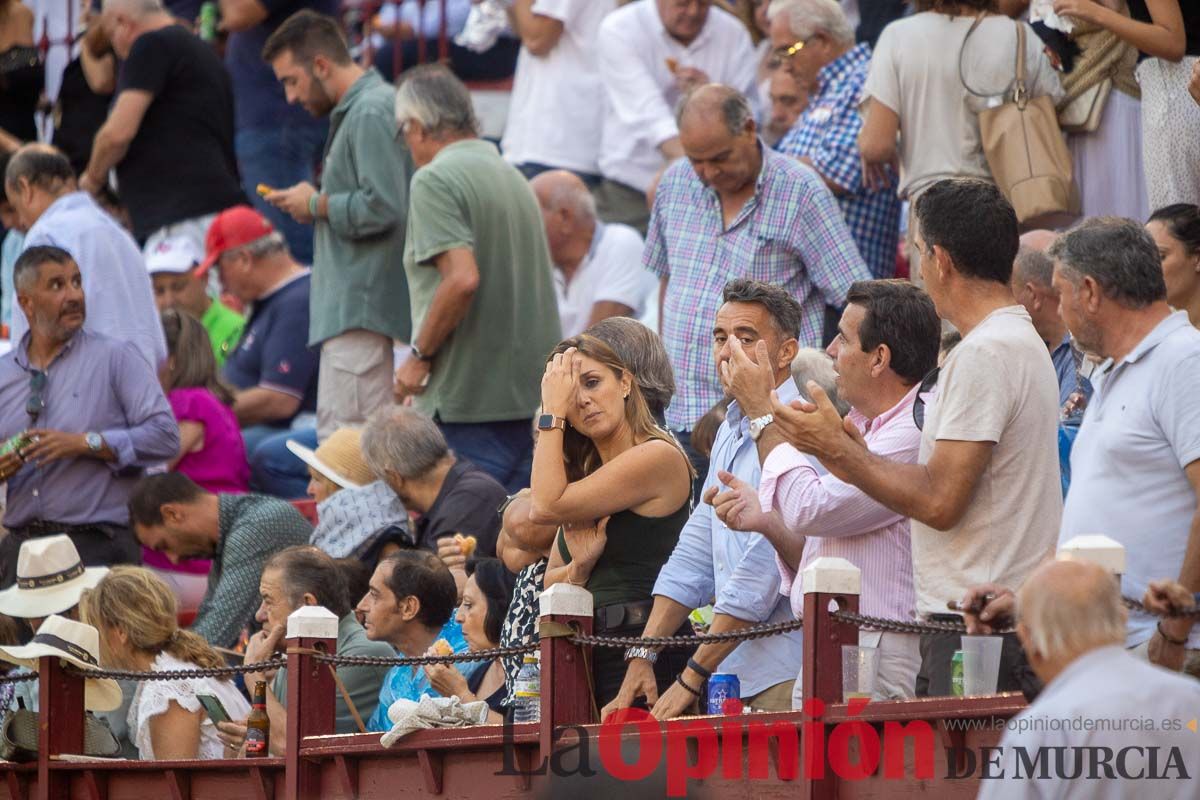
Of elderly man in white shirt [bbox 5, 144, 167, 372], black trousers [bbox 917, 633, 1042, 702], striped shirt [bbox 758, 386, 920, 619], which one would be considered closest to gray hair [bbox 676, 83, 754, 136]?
striped shirt [bbox 758, 386, 920, 619]

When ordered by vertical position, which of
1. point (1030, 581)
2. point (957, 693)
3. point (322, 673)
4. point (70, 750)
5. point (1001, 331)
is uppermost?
point (1001, 331)

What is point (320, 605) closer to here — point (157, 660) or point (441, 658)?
point (157, 660)

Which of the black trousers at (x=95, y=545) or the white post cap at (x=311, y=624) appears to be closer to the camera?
the white post cap at (x=311, y=624)

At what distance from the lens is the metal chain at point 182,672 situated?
6832mm

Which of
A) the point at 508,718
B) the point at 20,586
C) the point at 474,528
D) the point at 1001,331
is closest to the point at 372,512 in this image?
the point at 474,528

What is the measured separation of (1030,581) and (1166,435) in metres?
1.08

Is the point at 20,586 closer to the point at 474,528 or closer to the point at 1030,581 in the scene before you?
the point at 474,528

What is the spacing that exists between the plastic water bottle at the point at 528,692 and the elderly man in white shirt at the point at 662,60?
5.15 metres


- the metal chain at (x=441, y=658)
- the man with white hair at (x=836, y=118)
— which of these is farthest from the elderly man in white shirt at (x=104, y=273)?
the metal chain at (x=441, y=658)

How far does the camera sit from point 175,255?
1212 cm

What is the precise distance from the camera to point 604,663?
630 centimetres

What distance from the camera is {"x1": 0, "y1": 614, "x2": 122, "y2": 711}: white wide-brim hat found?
765 centimetres

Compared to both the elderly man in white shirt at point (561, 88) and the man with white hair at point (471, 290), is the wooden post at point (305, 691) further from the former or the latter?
the elderly man in white shirt at point (561, 88)

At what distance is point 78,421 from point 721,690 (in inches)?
181
